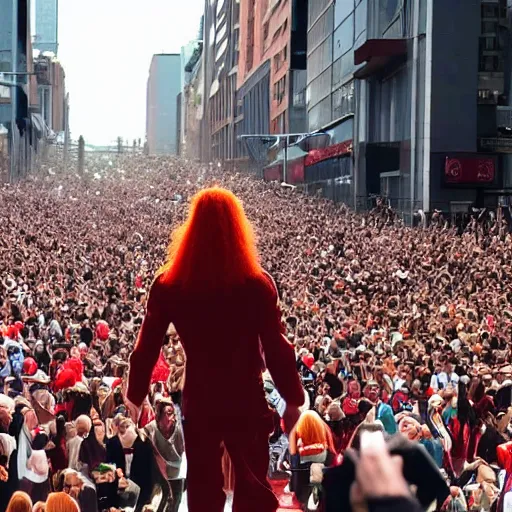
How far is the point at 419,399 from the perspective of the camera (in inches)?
290

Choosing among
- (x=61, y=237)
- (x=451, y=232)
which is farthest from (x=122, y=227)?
(x=451, y=232)

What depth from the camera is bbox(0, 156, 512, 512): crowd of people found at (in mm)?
4727

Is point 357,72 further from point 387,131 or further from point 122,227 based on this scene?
point 122,227

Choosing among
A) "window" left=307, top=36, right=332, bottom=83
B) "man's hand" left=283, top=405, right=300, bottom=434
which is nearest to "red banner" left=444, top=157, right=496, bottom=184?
"window" left=307, top=36, right=332, bottom=83

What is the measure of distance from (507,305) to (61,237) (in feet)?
22.8

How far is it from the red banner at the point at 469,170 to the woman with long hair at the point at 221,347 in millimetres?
Answer: 20013

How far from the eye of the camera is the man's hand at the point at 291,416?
303 centimetres

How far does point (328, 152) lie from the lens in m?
21.3

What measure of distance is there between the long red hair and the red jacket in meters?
0.03

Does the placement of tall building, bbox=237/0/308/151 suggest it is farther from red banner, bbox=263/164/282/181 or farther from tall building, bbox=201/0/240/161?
red banner, bbox=263/164/282/181

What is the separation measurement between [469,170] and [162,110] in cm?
575

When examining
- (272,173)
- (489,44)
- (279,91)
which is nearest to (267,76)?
(279,91)

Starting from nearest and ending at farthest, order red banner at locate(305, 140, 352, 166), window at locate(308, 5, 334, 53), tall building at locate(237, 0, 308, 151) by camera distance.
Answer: tall building at locate(237, 0, 308, 151), red banner at locate(305, 140, 352, 166), window at locate(308, 5, 334, 53)

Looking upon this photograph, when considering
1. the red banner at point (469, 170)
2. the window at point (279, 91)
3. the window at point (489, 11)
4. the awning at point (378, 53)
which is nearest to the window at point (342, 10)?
the awning at point (378, 53)
